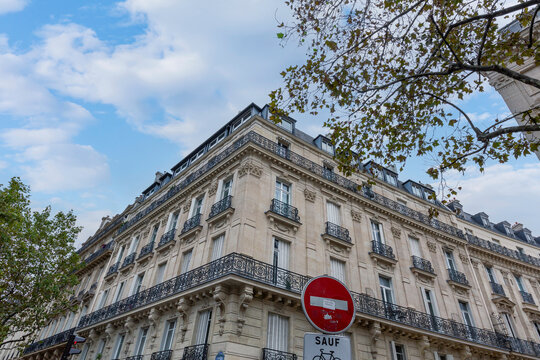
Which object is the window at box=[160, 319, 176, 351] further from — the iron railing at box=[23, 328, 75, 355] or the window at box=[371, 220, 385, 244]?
the window at box=[371, 220, 385, 244]

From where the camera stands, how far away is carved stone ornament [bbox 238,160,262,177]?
591 inches

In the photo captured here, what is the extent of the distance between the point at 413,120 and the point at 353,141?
1.80 metres

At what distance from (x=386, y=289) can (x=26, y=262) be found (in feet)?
61.9

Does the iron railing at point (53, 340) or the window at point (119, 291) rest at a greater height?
the window at point (119, 291)

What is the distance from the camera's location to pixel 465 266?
21.1m

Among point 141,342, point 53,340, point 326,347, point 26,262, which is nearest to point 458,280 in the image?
point 141,342

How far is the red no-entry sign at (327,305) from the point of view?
328 centimetres

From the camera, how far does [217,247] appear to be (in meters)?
14.0

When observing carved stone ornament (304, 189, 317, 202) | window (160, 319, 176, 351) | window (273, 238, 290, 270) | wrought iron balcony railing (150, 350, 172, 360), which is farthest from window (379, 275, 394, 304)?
wrought iron balcony railing (150, 350, 172, 360)

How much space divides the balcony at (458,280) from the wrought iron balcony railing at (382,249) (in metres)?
4.64

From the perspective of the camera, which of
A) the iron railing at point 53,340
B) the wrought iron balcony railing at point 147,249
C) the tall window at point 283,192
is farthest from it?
the iron railing at point 53,340

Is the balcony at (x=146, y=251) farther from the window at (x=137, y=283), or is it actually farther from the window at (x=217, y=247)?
the window at (x=217, y=247)

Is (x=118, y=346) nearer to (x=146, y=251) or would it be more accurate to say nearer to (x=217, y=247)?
(x=146, y=251)

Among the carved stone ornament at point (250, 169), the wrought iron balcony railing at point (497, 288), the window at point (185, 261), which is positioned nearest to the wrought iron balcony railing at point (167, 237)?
the window at point (185, 261)
